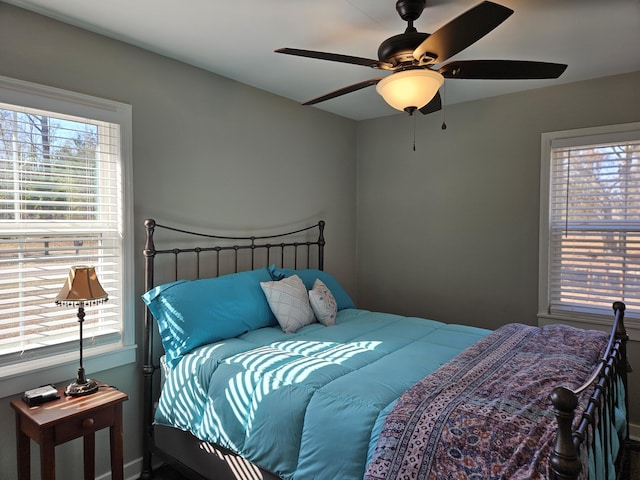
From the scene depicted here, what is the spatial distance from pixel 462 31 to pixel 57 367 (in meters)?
2.49

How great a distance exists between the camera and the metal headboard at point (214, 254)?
8.43 ft

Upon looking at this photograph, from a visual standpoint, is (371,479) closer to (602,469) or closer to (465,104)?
(602,469)

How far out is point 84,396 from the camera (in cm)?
208

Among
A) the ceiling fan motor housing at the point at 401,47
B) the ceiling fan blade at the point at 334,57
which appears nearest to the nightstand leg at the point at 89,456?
the ceiling fan blade at the point at 334,57

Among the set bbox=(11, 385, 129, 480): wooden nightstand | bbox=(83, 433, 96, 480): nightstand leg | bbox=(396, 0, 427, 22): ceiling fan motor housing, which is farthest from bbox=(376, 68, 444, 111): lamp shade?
bbox=(83, 433, 96, 480): nightstand leg

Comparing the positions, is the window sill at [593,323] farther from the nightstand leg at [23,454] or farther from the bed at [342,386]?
the nightstand leg at [23,454]

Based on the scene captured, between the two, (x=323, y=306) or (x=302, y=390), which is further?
(x=323, y=306)

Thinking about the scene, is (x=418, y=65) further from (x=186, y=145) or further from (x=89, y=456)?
(x=89, y=456)

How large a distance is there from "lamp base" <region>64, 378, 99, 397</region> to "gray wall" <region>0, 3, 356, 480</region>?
0.19 m

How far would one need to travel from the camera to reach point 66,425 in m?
1.90

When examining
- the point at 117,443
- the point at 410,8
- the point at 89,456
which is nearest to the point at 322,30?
the point at 410,8

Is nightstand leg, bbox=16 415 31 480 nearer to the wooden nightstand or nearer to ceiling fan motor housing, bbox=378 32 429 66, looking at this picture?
the wooden nightstand

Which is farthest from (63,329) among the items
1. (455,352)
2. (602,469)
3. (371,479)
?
(602,469)

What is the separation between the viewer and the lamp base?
81.7 inches
